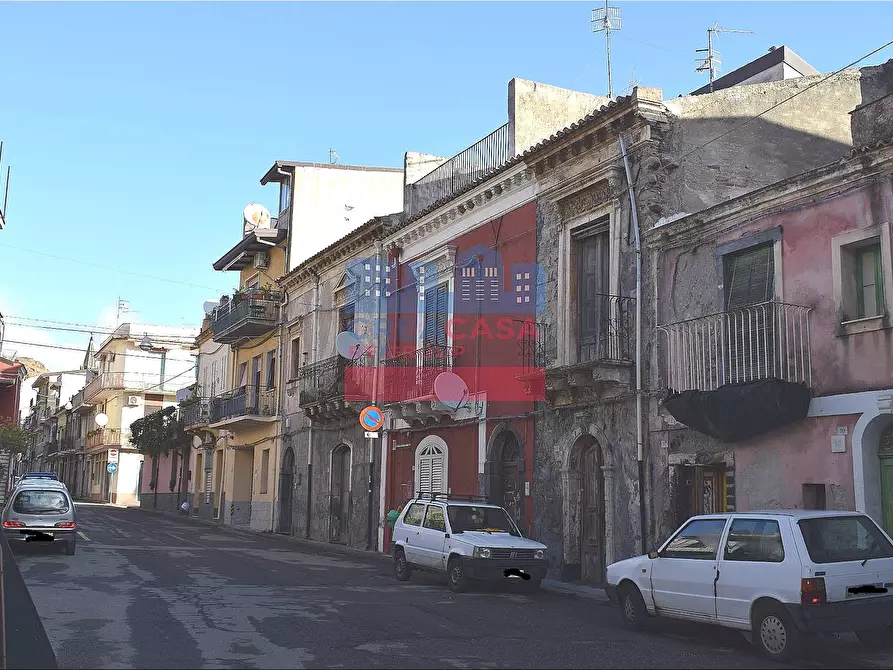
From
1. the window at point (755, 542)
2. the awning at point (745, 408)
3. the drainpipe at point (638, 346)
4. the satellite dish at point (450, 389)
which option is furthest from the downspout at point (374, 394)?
the window at point (755, 542)

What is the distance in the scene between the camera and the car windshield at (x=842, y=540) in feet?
29.6

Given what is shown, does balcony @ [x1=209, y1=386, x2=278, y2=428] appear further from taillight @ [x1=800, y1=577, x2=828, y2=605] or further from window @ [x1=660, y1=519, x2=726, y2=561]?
taillight @ [x1=800, y1=577, x2=828, y2=605]

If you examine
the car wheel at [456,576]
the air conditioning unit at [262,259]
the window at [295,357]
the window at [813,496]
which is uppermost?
the air conditioning unit at [262,259]

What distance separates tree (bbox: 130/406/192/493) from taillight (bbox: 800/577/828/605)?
1496 inches

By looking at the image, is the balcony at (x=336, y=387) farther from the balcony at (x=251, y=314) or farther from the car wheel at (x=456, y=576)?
the car wheel at (x=456, y=576)

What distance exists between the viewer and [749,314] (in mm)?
13461

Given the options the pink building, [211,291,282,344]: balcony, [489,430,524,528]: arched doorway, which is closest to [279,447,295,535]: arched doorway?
[211,291,282,344]: balcony

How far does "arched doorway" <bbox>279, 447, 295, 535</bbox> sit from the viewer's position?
31.9m

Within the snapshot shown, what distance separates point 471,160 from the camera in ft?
75.5

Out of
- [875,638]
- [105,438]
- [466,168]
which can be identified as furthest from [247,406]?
[105,438]

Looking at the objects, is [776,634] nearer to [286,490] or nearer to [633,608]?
[633,608]

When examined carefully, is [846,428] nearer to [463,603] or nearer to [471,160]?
[463,603]

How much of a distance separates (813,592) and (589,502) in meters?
8.83

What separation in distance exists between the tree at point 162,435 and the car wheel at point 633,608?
35.2 m
